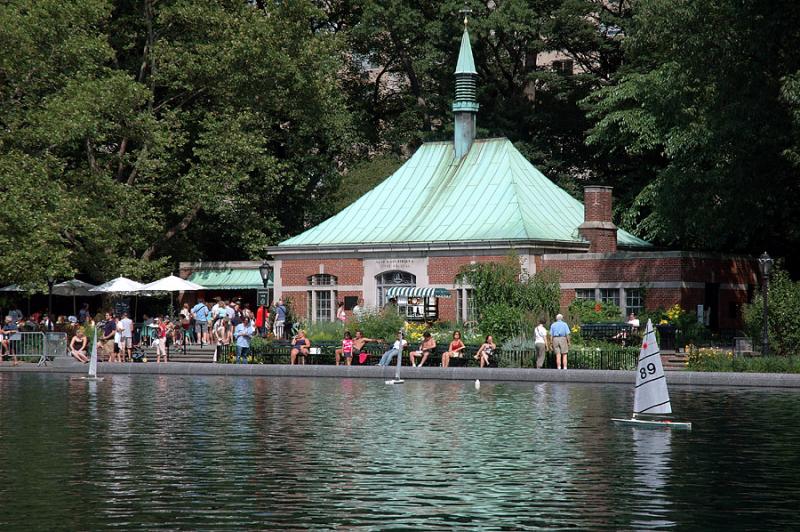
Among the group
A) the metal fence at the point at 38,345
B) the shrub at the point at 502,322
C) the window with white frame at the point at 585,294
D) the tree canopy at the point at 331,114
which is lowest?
the metal fence at the point at 38,345

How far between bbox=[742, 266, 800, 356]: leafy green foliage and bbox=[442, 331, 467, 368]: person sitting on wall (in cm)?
810

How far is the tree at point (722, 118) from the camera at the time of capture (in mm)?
38938

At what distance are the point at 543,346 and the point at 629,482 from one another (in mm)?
21820

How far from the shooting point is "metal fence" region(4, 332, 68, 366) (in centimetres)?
4491

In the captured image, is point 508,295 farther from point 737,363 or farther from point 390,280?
point 390,280

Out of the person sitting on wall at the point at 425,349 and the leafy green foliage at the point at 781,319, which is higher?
the leafy green foliage at the point at 781,319

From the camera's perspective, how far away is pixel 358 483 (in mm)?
15891

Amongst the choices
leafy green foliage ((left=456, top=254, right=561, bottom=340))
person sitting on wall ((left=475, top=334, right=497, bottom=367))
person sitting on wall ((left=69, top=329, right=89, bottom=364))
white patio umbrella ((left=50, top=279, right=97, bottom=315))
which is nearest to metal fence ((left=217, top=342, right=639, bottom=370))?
person sitting on wall ((left=475, top=334, right=497, bottom=367))

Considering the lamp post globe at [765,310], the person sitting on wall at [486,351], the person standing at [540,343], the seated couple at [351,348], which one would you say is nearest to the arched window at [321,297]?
the seated couple at [351,348]

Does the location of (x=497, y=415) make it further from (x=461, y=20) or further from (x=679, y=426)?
(x=461, y=20)

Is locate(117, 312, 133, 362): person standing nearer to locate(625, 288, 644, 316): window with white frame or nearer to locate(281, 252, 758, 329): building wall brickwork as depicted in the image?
locate(281, 252, 758, 329): building wall brickwork

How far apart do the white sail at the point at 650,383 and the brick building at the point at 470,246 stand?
22335 millimetres

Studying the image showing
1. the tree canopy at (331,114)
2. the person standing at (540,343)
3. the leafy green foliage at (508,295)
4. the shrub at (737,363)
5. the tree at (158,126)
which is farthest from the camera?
the tree at (158,126)

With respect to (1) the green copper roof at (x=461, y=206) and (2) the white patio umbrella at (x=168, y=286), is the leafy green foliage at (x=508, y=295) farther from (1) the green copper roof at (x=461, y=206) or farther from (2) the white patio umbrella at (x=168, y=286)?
(2) the white patio umbrella at (x=168, y=286)
